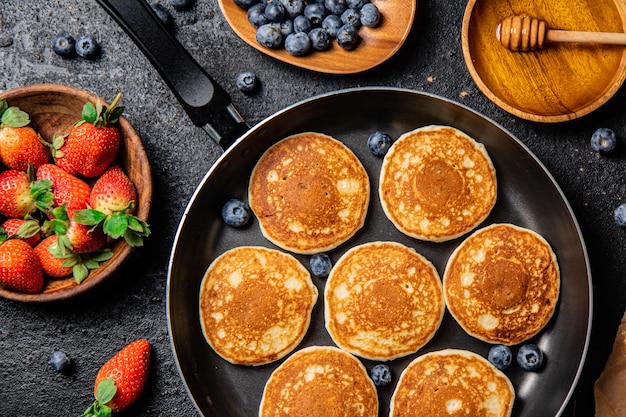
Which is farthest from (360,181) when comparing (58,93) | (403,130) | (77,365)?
(77,365)

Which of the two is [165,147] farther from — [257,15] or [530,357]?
[530,357]

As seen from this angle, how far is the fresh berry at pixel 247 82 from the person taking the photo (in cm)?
189

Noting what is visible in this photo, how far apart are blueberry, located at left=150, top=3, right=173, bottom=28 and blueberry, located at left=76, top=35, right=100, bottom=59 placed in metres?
0.22

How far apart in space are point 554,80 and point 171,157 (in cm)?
123

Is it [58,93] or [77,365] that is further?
[77,365]

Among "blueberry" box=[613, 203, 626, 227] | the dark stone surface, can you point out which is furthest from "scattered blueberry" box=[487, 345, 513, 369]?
"blueberry" box=[613, 203, 626, 227]

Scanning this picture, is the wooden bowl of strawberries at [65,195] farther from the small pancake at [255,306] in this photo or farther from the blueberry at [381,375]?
the blueberry at [381,375]

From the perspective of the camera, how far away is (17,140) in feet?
5.76

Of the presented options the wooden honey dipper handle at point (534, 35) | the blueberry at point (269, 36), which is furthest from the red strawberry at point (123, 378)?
the wooden honey dipper handle at point (534, 35)

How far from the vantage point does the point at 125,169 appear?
6.03 ft

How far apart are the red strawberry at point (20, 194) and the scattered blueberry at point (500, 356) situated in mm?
1377

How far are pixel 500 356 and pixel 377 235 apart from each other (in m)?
0.52

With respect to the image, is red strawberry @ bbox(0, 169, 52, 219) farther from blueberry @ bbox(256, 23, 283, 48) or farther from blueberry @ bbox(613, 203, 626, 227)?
blueberry @ bbox(613, 203, 626, 227)

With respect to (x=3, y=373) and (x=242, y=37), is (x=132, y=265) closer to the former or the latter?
(x=3, y=373)
